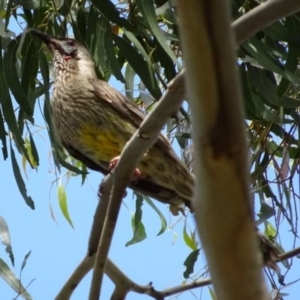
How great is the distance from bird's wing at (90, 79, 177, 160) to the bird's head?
0.55 feet

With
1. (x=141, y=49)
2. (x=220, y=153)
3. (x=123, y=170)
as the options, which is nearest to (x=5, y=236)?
(x=141, y=49)

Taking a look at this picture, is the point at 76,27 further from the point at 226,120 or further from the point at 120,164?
the point at 226,120

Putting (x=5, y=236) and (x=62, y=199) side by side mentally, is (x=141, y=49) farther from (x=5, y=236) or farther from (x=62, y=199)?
(x=62, y=199)

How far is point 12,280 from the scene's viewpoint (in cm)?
194

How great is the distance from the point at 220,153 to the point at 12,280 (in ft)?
4.89

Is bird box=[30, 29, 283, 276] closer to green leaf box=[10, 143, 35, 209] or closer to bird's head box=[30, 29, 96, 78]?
bird's head box=[30, 29, 96, 78]

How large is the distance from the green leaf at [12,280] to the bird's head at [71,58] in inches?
29.1

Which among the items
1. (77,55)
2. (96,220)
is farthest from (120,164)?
(77,55)

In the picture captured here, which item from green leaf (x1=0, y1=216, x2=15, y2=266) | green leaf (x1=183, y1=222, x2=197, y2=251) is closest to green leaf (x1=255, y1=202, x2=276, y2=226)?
green leaf (x1=183, y1=222, x2=197, y2=251)

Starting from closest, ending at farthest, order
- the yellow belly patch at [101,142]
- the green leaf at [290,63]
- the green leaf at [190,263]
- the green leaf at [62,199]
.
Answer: the green leaf at [290,63] < the green leaf at [190,263] < the yellow belly patch at [101,142] < the green leaf at [62,199]

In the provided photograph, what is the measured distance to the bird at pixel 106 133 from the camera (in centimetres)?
214

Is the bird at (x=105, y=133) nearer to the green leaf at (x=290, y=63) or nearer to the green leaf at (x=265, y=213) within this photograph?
the green leaf at (x=265, y=213)

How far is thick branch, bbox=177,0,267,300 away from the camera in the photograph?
52cm

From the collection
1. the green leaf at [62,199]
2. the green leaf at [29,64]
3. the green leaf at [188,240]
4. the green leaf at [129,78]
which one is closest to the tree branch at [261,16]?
the green leaf at [29,64]
